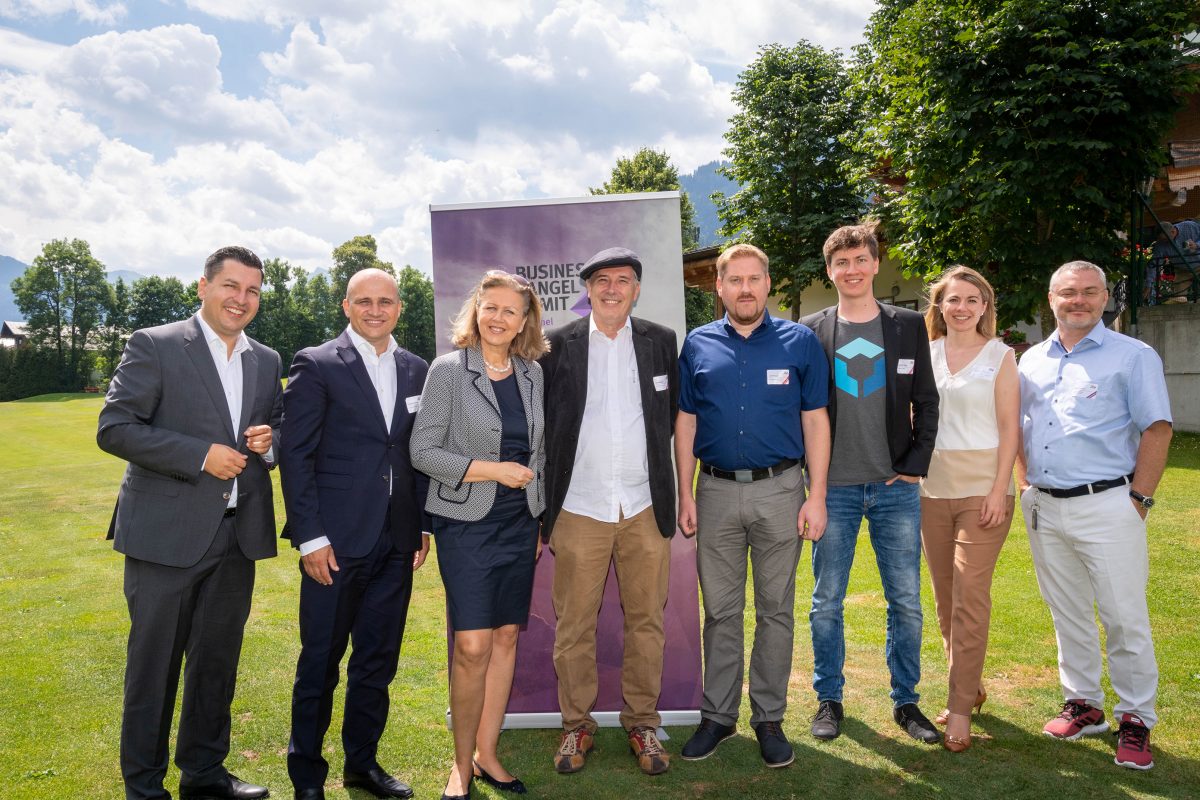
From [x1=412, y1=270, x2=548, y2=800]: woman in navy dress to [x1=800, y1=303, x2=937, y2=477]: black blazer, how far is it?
1.67m

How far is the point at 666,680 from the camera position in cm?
445

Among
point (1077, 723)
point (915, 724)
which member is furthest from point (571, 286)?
point (1077, 723)

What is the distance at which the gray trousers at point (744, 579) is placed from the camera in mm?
3904

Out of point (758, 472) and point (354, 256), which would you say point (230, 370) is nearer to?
point (758, 472)

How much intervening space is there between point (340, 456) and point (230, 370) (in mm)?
640

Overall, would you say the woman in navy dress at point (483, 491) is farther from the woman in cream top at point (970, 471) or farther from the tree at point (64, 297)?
the tree at point (64, 297)

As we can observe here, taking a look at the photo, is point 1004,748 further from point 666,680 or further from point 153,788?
point 153,788

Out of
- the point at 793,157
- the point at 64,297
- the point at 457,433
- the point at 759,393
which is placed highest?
the point at 64,297

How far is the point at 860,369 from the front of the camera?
4.05 metres

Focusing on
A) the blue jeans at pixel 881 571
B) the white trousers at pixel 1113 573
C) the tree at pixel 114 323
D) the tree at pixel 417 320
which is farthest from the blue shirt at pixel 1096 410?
the tree at pixel 114 323

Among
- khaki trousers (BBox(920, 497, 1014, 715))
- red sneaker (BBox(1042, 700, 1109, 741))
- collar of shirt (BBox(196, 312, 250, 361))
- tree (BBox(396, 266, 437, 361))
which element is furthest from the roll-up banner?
tree (BBox(396, 266, 437, 361))

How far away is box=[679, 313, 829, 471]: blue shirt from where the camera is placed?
3.86m

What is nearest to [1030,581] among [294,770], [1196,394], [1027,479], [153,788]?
[1027,479]

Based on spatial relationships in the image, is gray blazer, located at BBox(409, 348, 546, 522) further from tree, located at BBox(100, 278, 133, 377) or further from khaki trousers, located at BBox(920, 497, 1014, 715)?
tree, located at BBox(100, 278, 133, 377)
